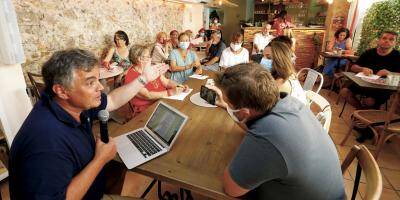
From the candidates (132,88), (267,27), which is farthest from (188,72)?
(267,27)

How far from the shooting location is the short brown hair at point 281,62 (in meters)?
1.83

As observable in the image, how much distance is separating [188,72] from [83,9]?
1873 millimetres

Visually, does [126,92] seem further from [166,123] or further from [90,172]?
[90,172]

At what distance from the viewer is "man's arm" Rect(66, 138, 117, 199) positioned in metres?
0.85

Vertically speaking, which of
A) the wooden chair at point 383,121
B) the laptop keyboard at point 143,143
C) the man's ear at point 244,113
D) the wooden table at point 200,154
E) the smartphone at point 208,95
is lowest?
the wooden chair at point 383,121

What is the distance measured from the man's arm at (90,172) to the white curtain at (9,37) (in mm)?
1395

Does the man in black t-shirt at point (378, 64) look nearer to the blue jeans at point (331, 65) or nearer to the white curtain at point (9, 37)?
the blue jeans at point (331, 65)

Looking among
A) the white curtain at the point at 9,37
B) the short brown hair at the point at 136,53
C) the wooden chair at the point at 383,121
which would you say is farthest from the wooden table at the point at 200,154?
the wooden chair at the point at 383,121

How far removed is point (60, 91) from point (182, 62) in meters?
2.29

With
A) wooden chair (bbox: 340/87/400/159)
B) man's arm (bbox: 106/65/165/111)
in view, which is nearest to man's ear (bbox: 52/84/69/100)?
man's arm (bbox: 106/65/165/111)

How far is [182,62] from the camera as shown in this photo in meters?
3.16

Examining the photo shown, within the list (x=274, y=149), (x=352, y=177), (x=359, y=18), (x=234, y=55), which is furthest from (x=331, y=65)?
(x=274, y=149)

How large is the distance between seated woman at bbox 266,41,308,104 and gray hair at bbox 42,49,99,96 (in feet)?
4.50

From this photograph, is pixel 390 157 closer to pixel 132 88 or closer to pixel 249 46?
pixel 132 88
